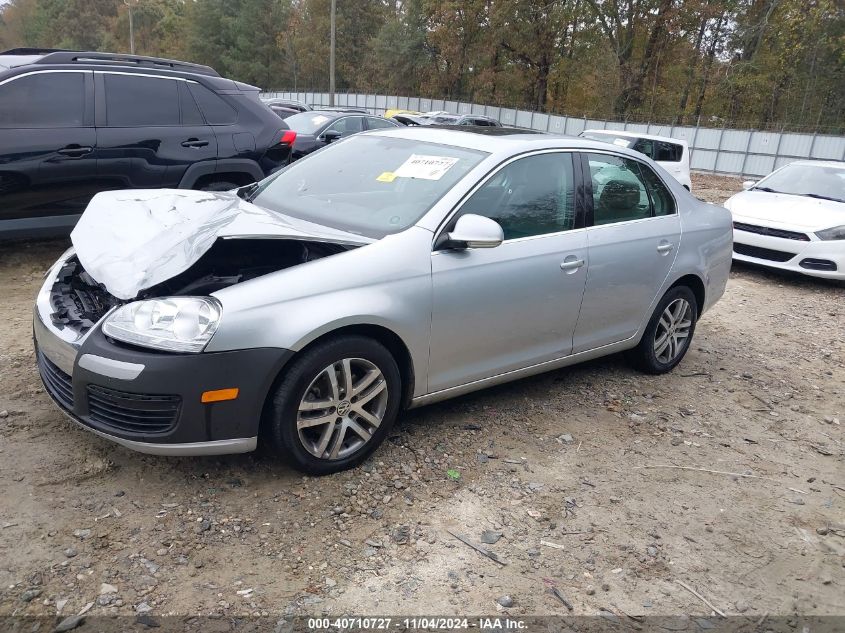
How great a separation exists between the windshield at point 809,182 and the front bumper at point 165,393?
887 cm

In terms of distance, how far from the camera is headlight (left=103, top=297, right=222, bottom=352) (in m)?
2.71

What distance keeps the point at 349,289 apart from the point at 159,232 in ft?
3.45

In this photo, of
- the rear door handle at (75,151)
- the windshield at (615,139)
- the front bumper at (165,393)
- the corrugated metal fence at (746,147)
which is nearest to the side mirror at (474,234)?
the front bumper at (165,393)

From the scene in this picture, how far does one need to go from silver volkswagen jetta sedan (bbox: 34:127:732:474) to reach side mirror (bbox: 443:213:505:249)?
0.4 inches

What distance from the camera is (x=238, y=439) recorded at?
2.89 metres

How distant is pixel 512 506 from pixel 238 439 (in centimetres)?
132

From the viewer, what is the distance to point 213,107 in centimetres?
658

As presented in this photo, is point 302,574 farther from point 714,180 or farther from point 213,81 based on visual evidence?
point 714,180

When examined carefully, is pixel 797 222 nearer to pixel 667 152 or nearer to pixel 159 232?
→ pixel 667 152

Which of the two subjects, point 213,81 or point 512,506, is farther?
point 213,81

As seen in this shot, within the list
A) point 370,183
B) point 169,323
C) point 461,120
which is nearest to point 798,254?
point 370,183

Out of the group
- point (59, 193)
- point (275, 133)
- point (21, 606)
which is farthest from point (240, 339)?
point (275, 133)

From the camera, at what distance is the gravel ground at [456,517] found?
2.53 meters

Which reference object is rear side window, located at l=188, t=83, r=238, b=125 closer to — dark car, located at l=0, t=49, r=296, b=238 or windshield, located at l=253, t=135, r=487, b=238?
dark car, located at l=0, t=49, r=296, b=238
